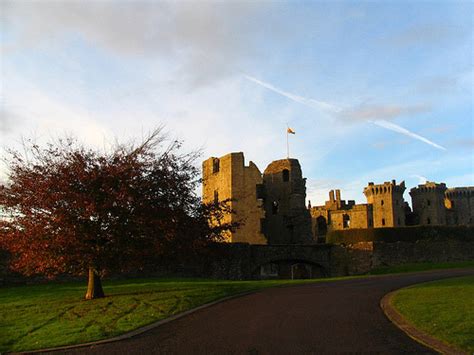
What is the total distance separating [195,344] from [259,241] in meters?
37.4

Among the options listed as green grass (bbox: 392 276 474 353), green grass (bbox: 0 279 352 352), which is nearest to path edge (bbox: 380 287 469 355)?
green grass (bbox: 392 276 474 353)

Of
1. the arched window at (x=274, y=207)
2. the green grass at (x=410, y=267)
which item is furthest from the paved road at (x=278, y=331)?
the arched window at (x=274, y=207)

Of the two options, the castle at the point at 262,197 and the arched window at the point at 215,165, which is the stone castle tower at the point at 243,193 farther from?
the arched window at the point at 215,165

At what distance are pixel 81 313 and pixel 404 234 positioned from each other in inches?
1592

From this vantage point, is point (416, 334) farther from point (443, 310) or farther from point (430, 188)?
point (430, 188)

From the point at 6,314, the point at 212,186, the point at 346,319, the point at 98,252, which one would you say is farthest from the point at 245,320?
the point at 212,186

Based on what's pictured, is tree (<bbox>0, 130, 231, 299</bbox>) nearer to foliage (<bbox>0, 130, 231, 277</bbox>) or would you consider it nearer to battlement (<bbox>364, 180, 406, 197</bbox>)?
foliage (<bbox>0, 130, 231, 277</bbox>)

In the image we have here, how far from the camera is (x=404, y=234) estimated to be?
48.3 meters

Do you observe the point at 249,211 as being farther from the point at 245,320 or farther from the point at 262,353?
the point at 262,353

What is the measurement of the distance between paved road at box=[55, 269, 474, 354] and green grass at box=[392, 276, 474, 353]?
680 mm

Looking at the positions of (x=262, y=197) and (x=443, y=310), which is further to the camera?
(x=262, y=197)

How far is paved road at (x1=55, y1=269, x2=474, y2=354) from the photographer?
32.4 ft

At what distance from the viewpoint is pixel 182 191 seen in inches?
745

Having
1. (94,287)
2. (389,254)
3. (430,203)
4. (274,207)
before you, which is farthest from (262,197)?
(430,203)
